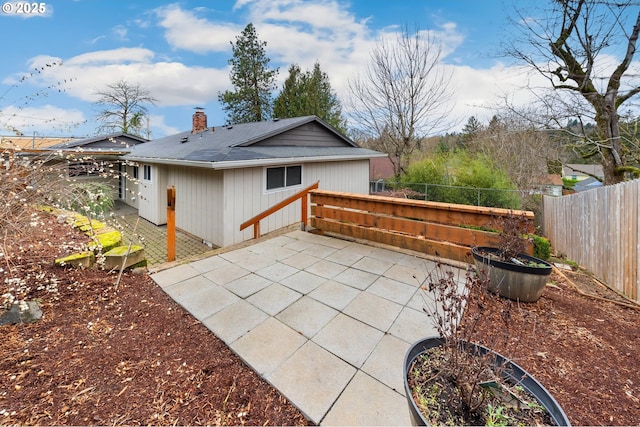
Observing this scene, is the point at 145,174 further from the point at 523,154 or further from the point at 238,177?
the point at 523,154

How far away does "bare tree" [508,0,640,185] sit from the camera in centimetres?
655

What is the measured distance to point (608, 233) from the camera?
4332 millimetres

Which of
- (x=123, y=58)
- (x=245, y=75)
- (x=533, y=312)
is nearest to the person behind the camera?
(x=533, y=312)

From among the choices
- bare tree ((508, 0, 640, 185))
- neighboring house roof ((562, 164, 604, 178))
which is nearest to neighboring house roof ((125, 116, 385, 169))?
bare tree ((508, 0, 640, 185))

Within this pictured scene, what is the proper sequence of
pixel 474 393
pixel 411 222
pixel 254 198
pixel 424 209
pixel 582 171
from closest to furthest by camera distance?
pixel 474 393 → pixel 424 209 → pixel 411 222 → pixel 254 198 → pixel 582 171

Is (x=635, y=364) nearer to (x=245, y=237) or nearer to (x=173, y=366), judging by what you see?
(x=173, y=366)

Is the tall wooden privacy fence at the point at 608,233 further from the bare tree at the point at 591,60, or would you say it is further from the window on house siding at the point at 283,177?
the window on house siding at the point at 283,177

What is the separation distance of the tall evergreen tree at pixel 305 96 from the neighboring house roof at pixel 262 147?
10036mm

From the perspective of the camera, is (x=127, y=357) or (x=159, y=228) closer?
(x=127, y=357)

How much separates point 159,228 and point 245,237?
13.8ft

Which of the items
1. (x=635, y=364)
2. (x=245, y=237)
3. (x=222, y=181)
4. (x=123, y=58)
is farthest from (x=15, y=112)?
(x=123, y=58)

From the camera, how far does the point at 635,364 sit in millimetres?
2230

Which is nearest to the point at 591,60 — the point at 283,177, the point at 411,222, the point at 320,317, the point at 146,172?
the point at 411,222

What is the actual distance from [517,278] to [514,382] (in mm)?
1852
